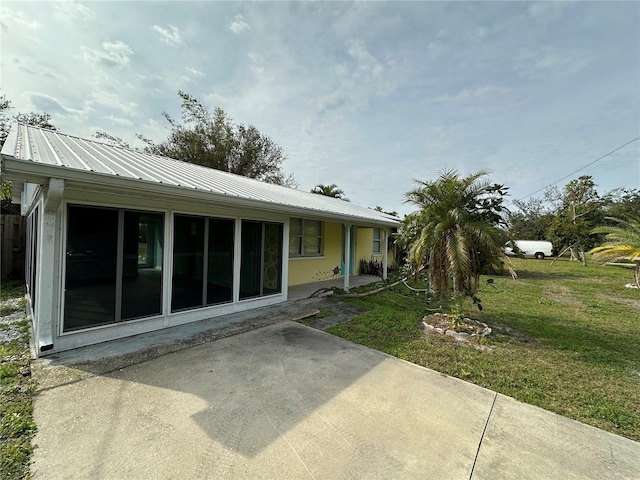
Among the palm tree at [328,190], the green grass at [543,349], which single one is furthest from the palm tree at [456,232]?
the palm tree at [328,190]

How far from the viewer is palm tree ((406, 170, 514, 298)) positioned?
5.15m

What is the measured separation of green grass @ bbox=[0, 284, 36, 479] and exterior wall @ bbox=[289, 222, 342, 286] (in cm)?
676

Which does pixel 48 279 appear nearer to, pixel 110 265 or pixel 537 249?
pixel 110 265

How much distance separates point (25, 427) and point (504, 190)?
7.44 meters

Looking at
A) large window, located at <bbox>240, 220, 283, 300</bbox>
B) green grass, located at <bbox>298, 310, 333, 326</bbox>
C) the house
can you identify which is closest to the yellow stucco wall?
large window, located at <bbox>240, 220, 283, 300</bbox>

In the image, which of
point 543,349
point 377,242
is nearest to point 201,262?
point 543,349

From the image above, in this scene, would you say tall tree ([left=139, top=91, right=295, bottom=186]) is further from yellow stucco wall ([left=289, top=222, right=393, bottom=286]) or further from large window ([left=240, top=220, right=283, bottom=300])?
large window ([left=240, top=220, right=283, bottom=300])

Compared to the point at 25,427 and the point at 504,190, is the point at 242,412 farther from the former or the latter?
the point at 504,190

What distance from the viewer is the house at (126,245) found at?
378 cm

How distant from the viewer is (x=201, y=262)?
18.2 ft

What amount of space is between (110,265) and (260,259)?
10.2 ft

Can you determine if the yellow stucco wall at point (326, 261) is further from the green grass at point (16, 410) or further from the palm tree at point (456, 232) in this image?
the green grass at point (16, 410)

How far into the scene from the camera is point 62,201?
3.92m

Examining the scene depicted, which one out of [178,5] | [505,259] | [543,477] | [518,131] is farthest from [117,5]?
[518,131]
